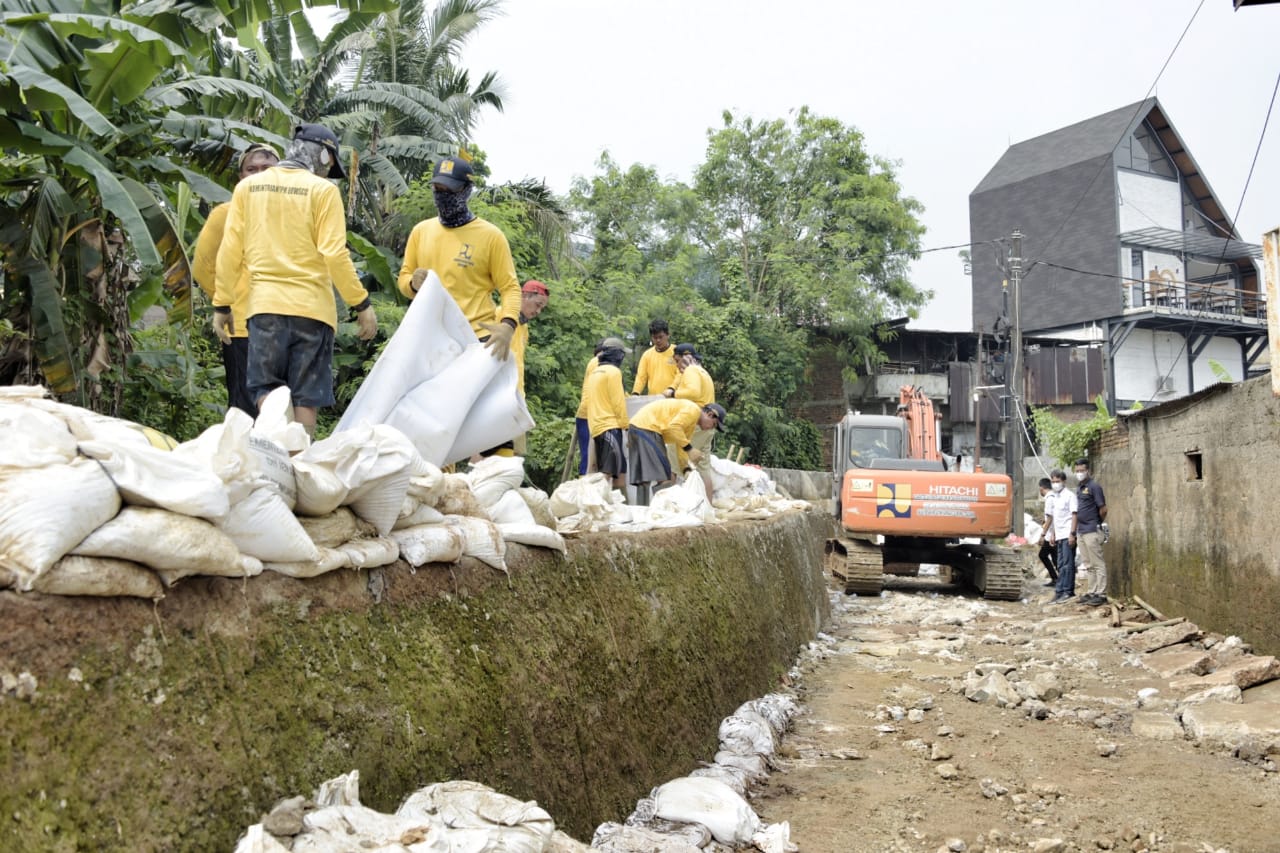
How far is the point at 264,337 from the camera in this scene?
4203 millimetres

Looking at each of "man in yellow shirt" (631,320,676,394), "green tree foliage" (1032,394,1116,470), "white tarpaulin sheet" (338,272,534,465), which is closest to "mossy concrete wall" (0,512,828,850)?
"white tarpaulin sheet" (338,272,534,465)

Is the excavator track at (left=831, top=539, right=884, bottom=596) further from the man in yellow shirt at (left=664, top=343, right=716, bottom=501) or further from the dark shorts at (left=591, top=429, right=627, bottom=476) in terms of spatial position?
the dark shorts at (left=591, top=429, right=627, bottom=476)

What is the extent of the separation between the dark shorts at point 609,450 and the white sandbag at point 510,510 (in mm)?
3931

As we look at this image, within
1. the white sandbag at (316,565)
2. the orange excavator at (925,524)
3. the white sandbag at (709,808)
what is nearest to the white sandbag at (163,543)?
the white sandbag at (316,565)

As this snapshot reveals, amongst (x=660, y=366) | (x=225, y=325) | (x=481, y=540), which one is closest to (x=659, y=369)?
(x=660, y=366)

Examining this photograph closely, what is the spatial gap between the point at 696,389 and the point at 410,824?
7321 millimetres

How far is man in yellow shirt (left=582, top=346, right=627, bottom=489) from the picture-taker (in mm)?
7742

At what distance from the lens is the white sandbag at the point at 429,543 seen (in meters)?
2.92

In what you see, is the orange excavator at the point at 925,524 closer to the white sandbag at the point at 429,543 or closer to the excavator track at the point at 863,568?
the excavator track at the point at 863,568

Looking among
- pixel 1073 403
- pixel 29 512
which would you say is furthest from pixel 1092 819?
pixel 1073 403

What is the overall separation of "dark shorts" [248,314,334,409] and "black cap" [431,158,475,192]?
1.28 metres

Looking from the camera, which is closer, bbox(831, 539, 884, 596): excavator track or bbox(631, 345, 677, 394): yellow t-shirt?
bbox(631, 345, 677, 394): yellow t-shirt

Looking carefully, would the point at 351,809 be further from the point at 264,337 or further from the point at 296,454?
the point at 264,337

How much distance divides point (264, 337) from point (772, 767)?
3042 mm
